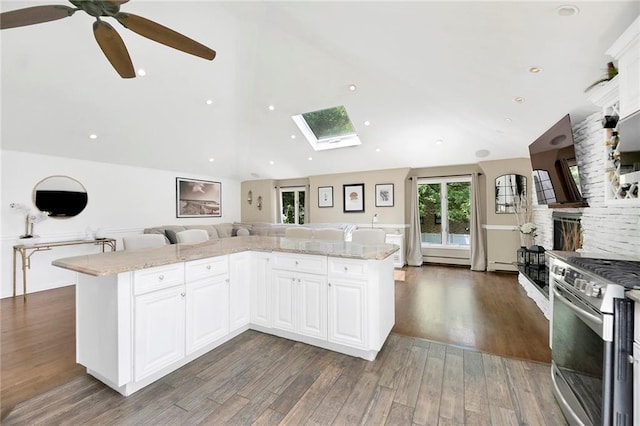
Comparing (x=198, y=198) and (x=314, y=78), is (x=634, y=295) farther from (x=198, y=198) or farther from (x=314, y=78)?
(x=198, y=198)

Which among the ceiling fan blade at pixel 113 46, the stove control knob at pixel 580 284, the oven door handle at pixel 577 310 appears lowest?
the oven door handle at pixel 577 310

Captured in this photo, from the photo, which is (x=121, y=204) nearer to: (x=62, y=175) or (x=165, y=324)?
(x=62, y=175)

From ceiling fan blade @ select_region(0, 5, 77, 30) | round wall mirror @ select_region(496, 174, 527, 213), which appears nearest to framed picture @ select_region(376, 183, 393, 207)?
round wall mirror @ select_region(496, 174, 527, 213)

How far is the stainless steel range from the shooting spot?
1.22m

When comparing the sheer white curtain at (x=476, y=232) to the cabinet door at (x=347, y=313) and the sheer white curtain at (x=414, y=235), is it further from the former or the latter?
the cabinet door at (x=347, y=313)

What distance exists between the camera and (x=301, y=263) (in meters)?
2.64

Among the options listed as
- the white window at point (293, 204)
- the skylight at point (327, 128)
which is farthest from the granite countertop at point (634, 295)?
the white window at point (293, 204)

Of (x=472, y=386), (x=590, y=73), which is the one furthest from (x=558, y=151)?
(x=472, y=386)

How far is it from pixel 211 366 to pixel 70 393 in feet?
3.07

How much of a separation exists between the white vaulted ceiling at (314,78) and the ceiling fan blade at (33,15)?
140cm

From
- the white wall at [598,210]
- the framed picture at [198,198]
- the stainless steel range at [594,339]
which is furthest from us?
the framed picture at [198,198]

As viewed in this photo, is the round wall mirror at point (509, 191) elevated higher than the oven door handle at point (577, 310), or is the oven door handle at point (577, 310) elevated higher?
the round wall mirror at point (509, 191)

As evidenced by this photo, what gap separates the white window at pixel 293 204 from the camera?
27.3 feet

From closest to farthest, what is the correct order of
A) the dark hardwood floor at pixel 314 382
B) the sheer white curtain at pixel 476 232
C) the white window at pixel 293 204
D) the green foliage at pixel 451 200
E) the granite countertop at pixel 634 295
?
the granite countertop at pixel 634 295, the dark hardwood floor at pixel 314 382, the sheer white curtain at pixel 476 232, the green foliage at pixel 451 200, the white window at pixel 293 204
